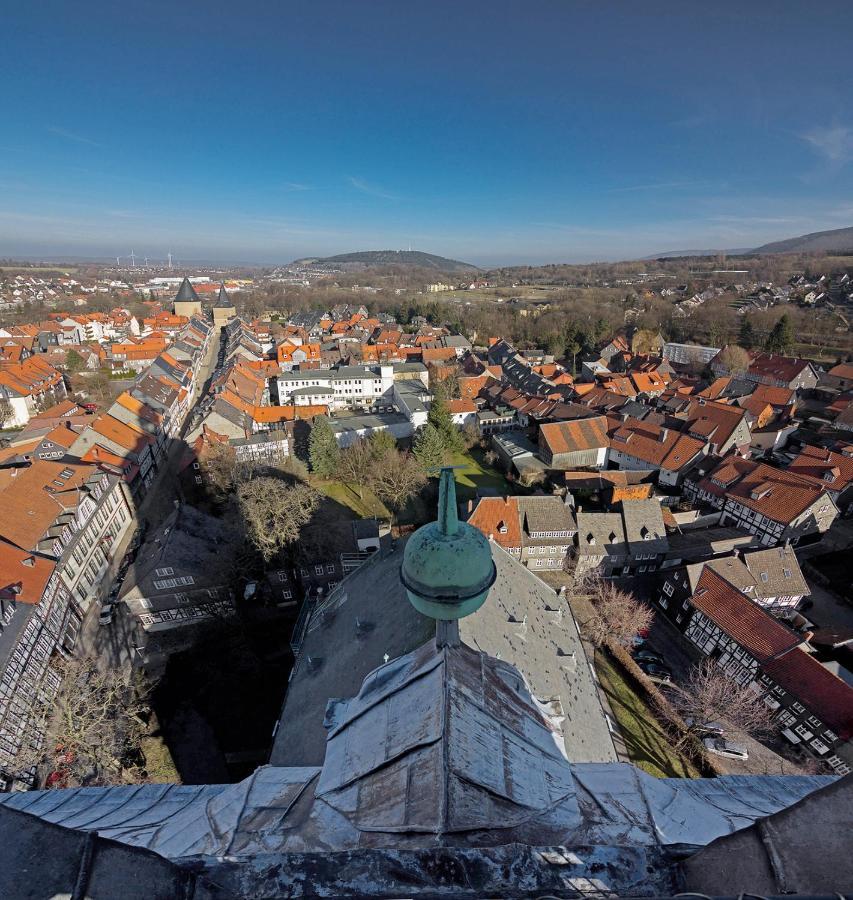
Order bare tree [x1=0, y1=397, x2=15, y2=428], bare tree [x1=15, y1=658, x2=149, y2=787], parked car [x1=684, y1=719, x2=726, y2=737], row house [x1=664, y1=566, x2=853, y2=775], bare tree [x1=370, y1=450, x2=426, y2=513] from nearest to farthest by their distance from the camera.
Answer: bare tree [x1=15, y1=658, x2=149, y2=787] < row house [x1=664, y1=566, x2=853, y2=775] < parked car [x1=684, y1=719, x2=726, y2=737] < bare tree [x1=370, y1=450, x2=426, y2=513] < bare tree [x1=0, y1=397, x2=15, y2=428]

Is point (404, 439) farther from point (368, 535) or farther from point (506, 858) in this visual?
point (506, 858)

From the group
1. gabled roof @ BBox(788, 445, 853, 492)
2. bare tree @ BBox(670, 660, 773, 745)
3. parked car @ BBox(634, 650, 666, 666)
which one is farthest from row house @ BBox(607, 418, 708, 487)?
bare tree @ BBox(670, 660, 773, 745)

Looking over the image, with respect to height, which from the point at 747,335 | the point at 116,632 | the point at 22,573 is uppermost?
the point at 747,335

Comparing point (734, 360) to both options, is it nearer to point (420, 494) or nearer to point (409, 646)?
point (420, 494)

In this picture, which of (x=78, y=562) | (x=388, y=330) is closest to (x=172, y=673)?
(x=78, y=562)

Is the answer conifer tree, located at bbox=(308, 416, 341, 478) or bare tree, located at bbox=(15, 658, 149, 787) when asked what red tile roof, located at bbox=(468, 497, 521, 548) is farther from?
bare tree, located at bbox=(15, 658, 149, 787)

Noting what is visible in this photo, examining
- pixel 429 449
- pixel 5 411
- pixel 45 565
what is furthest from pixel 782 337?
pixel 5 411

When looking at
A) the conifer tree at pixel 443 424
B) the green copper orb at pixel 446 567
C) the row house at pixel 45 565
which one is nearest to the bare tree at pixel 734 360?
the conifer tree at pixel 443 424
